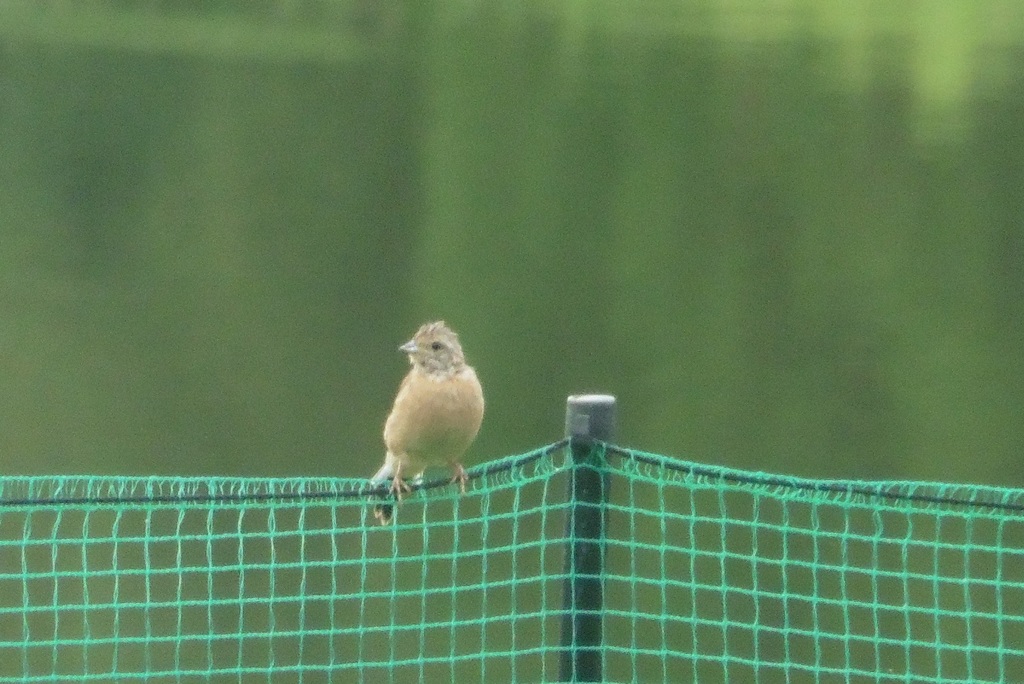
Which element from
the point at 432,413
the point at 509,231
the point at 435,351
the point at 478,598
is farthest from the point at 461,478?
the point at 509,231

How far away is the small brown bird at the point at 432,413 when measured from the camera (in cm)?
520

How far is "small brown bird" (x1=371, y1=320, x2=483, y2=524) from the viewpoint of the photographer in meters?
5.20

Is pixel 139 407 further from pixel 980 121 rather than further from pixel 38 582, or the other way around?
pixel 980 121

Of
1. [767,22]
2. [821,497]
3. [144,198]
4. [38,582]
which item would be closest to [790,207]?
[144,198]

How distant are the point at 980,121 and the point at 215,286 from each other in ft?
28.6

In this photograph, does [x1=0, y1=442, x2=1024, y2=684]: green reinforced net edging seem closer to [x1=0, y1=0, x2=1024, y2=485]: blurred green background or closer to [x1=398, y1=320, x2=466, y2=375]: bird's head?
[x1=0, y1=0, x2=1024, y2=485]: blurred green background

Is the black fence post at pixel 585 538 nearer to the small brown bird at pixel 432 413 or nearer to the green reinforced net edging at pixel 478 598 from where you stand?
the small brown bird at pixel 432 413

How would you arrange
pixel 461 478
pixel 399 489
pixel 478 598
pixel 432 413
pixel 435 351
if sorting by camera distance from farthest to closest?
1. pixel 478 598
2. pixel 435 351
3. pixel 432 413
4. pixel 461 478
5. pixel 399 489

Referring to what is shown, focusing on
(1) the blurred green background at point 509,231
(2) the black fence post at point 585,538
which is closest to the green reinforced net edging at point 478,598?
(1) the blurred green background at point 509,231

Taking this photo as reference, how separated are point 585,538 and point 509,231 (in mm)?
11048

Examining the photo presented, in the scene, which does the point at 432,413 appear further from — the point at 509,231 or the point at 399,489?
the point at 509,231

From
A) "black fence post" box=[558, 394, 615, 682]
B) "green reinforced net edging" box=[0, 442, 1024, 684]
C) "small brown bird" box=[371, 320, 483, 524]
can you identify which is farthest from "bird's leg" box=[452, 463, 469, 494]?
"green reinforced net edging" box=[0, 442, 1024, 684]

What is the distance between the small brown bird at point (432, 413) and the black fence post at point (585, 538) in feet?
4.51

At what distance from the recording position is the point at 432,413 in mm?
5199
